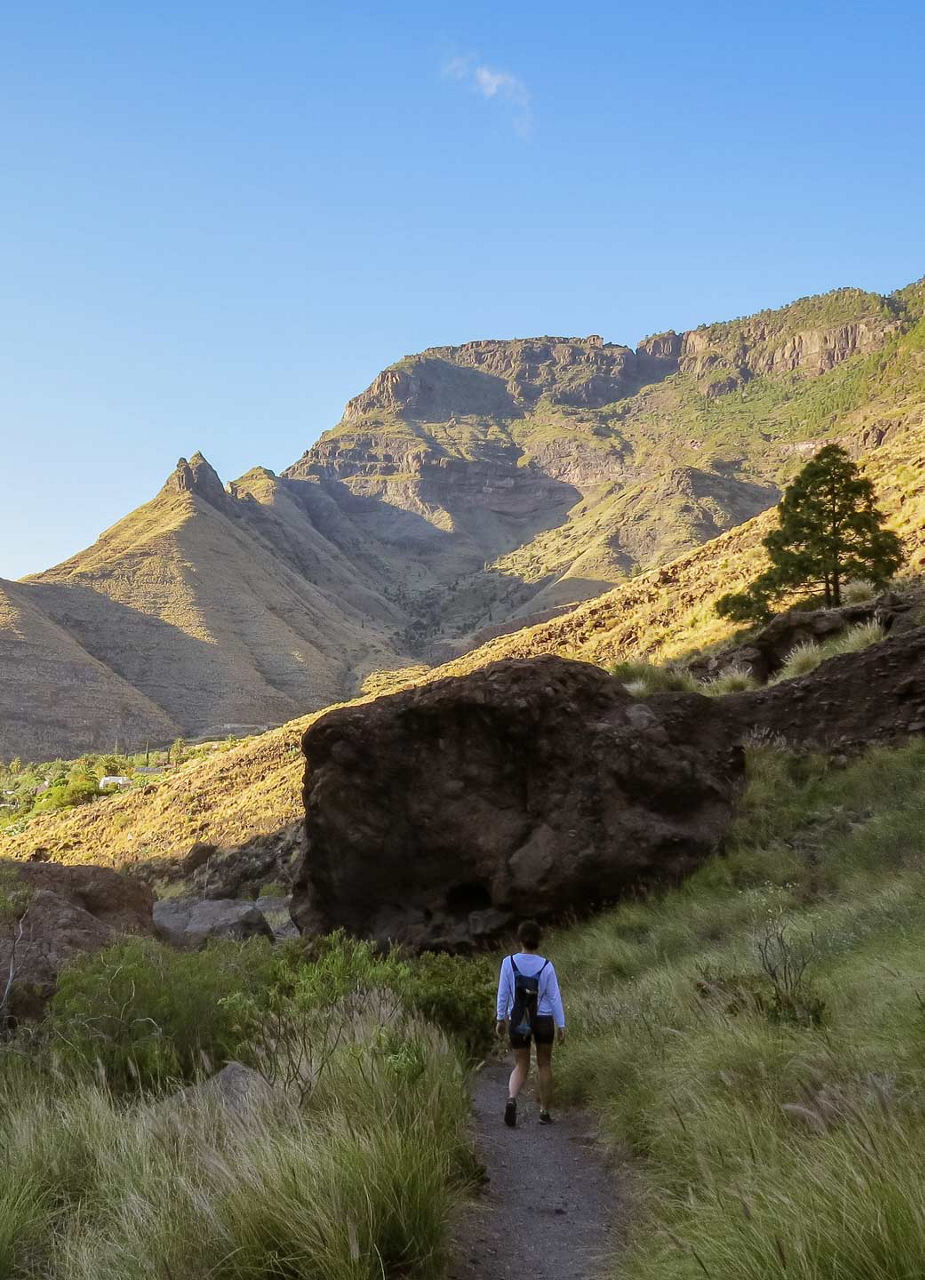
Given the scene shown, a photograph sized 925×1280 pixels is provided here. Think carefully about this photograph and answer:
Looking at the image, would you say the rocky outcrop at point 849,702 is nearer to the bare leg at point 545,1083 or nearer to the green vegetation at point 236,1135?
the green vegetation at point 236,1135

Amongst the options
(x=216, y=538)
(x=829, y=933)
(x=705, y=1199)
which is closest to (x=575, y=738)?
(x=829, y=933)

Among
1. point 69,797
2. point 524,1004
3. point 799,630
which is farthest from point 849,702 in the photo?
point 69,797

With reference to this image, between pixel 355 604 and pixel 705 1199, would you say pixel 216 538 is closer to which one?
pixel 355 604

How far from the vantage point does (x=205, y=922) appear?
672 inches

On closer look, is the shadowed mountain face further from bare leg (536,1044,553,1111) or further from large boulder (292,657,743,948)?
bare leg (536,1044,553,1111)

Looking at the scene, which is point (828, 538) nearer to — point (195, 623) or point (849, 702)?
point (849, 702)

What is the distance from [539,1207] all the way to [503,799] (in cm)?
794

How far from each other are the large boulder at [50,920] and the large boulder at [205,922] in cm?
135

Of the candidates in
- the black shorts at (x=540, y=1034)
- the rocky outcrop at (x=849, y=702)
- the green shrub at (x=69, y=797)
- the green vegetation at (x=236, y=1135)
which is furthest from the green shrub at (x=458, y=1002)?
→ the green shrub at (x=69, y=797)

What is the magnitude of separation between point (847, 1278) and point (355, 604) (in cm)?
17181

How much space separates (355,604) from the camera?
172625mm

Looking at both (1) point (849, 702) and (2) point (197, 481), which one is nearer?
(1) point (849, 702)

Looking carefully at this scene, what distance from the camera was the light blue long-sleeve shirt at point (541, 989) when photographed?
22.1ft

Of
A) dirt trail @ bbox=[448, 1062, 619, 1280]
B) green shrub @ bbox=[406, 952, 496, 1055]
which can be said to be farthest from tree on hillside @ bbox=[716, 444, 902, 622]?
dirt trail @ bbox=[448, 1062, 619, 1280]
